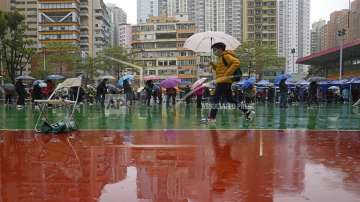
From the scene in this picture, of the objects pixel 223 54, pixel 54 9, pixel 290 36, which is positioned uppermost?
pixel 54 9

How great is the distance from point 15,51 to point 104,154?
41176 millimetres

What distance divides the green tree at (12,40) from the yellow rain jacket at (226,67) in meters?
34.1

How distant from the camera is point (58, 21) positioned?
334 feet

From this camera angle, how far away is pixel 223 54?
31.9 ft

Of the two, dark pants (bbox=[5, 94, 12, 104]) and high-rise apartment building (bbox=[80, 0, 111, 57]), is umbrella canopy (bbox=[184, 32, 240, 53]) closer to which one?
dark pants (bbox=[5, 94, 12, 104])

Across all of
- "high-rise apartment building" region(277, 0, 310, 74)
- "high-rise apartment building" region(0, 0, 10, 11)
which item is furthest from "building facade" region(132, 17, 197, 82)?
"high-rise apartment building" region(0, 0, 10, 11)

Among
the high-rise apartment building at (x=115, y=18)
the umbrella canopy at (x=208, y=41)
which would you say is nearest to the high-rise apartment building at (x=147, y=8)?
the high-rise apartment building at (x=115, y=18)

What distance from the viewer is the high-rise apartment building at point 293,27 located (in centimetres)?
8906

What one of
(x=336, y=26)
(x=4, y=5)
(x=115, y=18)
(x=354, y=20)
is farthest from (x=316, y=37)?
(x=115, y=18)

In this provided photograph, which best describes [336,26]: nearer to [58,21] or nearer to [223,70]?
[223,70]

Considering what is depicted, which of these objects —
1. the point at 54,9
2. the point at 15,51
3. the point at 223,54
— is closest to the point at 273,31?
the point at 54,9

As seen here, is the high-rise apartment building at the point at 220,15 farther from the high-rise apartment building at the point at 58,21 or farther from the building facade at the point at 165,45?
the high-rise apartment building at the point at 58,21

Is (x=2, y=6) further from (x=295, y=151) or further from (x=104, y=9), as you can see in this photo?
(x=295, y=151)

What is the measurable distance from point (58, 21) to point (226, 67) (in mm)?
97645
